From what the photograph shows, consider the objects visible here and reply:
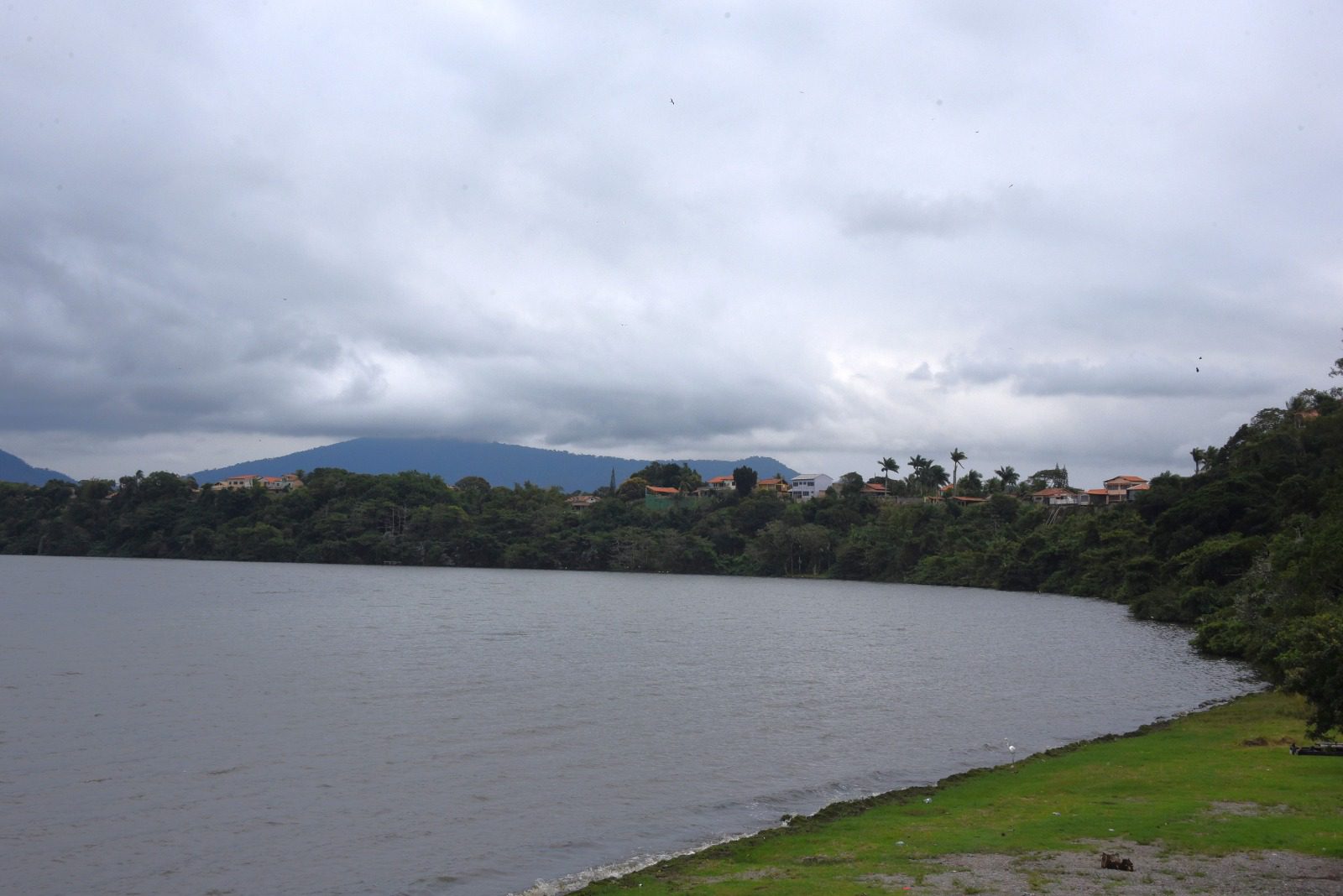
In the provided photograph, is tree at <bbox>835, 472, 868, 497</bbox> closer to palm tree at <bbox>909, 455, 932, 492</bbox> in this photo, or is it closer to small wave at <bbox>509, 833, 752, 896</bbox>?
palm tree at <bbox>909, 455, 932, 492</bbox>

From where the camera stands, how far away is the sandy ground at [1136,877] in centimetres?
1320

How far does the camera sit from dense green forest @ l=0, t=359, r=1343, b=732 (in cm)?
8081

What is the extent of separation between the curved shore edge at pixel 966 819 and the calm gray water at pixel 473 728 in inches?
36.3

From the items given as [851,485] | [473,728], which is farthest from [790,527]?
[473,728]

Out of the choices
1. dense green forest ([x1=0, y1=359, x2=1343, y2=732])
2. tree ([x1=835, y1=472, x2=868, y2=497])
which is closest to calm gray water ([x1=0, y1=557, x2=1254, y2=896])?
dense green forest ([x1=0, y1=359, x2=1343, y2=732])

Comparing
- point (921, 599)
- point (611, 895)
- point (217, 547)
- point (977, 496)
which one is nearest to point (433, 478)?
point (217, 547)

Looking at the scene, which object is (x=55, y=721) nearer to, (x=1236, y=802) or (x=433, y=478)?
(x=1236, y=802)

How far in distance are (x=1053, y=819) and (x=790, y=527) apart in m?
137

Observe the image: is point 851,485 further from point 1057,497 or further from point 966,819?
point 966,819

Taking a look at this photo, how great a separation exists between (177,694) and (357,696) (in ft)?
21.7

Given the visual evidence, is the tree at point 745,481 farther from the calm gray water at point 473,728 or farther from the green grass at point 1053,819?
the green grass at point 1053,819

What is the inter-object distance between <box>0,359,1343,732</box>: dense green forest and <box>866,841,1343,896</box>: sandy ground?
46.9 m

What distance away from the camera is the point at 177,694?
37750 millimetres

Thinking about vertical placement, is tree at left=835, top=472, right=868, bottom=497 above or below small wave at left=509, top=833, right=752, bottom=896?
above
